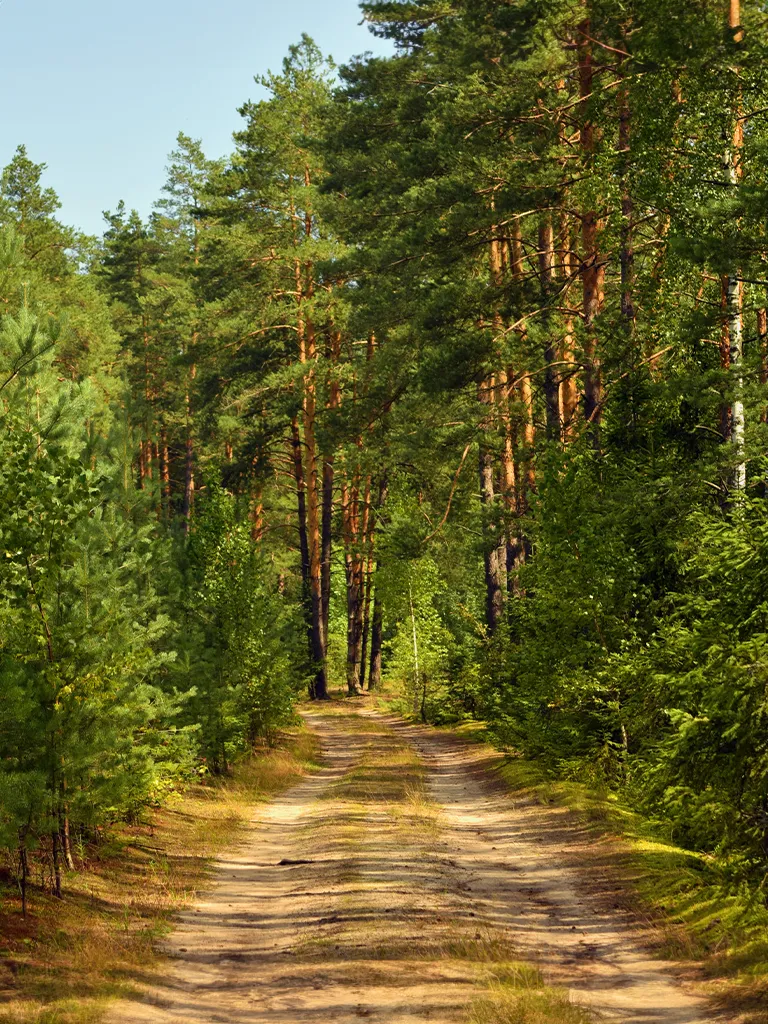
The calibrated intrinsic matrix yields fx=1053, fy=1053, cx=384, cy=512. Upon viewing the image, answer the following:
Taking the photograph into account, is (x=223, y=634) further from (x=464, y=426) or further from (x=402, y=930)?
(x=402, y=930)

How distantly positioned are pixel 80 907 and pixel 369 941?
3.33 m

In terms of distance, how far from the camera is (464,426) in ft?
79.8

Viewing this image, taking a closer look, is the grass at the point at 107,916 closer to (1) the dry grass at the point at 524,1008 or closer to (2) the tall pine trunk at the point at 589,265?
(1) the dry grass at the point at 524,1008

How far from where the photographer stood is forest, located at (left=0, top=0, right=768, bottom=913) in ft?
33.9

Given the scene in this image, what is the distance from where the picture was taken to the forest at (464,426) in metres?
10.3

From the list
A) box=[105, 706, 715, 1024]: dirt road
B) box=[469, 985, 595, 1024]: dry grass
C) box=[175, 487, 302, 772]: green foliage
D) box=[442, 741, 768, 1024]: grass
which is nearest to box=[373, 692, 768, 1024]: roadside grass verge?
box=[442, 741, 768, 1024]: grass

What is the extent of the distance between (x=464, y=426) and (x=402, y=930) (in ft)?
52.9

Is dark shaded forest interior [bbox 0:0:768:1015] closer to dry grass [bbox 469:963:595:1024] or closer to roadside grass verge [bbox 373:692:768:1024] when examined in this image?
roadside grass verge [bbox 373:692:768:1024]

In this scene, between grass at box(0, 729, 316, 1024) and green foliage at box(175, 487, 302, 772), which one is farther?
green foliage at box(175, 487, 302, 772)

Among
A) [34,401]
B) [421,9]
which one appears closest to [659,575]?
[34,401]

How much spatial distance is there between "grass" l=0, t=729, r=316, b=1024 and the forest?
0.48 metres

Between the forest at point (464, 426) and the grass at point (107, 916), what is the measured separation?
0.48 m

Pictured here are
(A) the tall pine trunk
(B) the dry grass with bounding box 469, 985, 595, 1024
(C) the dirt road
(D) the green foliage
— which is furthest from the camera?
(A) the tall pine trunk

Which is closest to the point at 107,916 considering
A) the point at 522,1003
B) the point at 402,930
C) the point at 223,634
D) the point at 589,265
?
the point at 402,930
